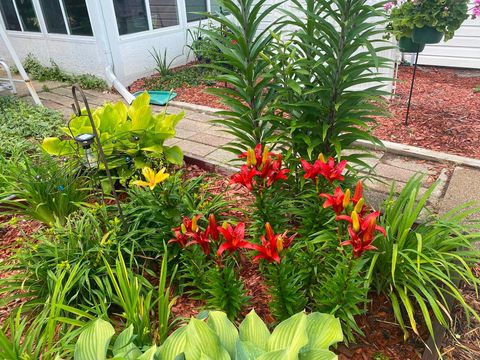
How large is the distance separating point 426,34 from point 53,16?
17.4ft

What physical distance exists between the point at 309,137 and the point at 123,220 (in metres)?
1.10

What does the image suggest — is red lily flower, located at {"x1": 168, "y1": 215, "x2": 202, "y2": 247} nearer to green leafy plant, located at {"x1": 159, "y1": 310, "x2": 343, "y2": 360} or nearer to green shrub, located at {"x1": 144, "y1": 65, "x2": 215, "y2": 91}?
green leafy plant, located at {"x1": 159, "y1": 310, "x2": 343, "y2": 360}

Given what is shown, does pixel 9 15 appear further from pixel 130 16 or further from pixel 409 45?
pixel 409 45

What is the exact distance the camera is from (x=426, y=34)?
328cm

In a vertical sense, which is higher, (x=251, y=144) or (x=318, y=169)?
(x=318, y=169)

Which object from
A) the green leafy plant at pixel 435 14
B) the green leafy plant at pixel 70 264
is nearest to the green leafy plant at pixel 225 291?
the green leafy plant at pixel 70 264

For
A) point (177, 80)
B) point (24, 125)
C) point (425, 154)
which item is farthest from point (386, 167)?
point (177, 80)

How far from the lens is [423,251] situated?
1.64 metres

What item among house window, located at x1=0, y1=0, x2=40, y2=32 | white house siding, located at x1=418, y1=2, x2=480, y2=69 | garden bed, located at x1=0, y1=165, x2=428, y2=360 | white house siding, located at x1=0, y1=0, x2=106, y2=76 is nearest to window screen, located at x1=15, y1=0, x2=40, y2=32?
house window, located at x1=0, y1=0, x2=40, y2=32

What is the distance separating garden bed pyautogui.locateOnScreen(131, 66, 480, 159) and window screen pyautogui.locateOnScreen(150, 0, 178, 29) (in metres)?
0.98

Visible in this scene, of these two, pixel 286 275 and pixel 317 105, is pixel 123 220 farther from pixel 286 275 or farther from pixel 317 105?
pixel 317 105

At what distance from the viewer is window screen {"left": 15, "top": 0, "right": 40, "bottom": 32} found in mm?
5871

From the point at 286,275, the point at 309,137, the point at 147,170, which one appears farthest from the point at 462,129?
the point at 147,170

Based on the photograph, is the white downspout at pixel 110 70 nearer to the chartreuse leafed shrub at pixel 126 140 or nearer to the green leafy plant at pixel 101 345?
the chartreuse leafed shrub at pixel 126 140
